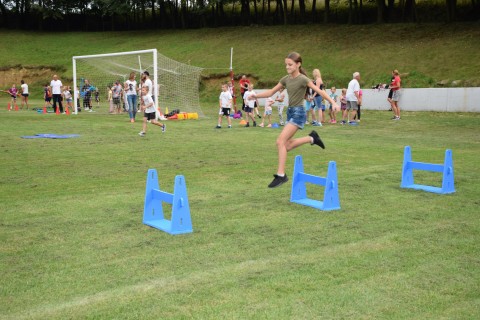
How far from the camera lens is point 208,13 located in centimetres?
6944

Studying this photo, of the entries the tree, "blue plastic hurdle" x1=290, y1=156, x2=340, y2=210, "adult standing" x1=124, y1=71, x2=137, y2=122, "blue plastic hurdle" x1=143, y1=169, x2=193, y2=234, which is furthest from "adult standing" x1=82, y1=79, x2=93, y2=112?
the tree

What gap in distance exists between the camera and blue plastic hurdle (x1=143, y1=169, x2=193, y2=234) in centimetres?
645

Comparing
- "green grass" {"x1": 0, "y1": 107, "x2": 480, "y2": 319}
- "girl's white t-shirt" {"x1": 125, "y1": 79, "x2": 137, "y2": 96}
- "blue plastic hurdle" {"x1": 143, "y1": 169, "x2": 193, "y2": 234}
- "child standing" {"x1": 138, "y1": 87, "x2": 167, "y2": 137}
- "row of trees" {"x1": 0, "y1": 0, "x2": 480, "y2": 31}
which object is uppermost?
"row of trees" {"x1": 0, "y1": 0, "x2": 480, "y2": 31}

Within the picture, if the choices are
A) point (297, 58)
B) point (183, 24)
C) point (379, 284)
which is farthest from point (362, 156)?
point (183, 24)

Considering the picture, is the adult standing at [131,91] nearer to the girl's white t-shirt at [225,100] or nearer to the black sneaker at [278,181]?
the girl's white t-shirt at [225,100]

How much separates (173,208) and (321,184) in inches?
92.9

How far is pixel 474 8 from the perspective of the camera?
48.4 m

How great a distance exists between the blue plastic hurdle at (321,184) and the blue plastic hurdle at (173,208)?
205 centimetres

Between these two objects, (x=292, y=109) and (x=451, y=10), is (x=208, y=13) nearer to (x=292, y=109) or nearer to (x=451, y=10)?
(x=451, y=10)

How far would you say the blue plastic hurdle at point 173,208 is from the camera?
21.2ft

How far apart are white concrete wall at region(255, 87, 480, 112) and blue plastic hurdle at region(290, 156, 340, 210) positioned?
22.6 meters

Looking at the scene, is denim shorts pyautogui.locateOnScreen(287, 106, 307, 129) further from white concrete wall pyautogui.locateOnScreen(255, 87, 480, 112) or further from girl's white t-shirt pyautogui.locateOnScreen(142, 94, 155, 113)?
white concrete wall pyautogui.locateOnScreen(255, 87, 480, 112)

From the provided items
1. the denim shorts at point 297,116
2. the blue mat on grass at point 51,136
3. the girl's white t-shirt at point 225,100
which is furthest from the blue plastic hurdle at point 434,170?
the girl's white t-shirt at point 225,100

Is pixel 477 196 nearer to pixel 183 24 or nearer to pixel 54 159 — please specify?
pixel 54 159
